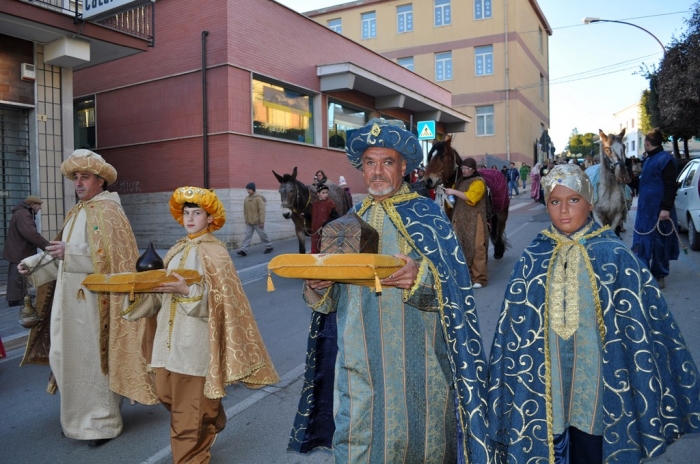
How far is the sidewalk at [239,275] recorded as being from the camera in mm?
7254

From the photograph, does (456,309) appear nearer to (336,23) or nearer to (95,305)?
(95,305)

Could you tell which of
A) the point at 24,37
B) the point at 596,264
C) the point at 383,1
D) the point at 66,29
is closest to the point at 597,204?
the point at 596,264

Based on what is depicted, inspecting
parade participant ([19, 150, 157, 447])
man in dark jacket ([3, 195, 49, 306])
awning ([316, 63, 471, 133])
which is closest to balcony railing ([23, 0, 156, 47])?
man in dark jacket ([3, 195, 49, 306])

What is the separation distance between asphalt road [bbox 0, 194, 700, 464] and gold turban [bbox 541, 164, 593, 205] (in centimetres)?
194

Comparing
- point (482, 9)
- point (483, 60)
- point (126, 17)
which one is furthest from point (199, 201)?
point (482, 9)

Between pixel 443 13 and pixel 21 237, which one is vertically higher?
pixel 443 13

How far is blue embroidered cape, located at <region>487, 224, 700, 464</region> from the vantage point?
8.21 ft

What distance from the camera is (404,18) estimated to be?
3641 centimetres

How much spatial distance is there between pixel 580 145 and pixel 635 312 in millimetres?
88416

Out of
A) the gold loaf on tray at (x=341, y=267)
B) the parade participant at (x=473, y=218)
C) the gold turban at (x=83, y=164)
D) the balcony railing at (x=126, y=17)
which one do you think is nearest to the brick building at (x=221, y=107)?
the balcony railing at (x=126, y=17)

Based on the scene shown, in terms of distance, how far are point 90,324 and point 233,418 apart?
1.32m

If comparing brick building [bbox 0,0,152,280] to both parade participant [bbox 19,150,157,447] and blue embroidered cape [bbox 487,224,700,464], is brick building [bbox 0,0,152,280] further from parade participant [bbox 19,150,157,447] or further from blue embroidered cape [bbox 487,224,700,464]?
blue embroidered cape [bbox 487,224,700,464]

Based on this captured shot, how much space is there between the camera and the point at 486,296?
8125 mm

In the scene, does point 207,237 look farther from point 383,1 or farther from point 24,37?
point 383,1
